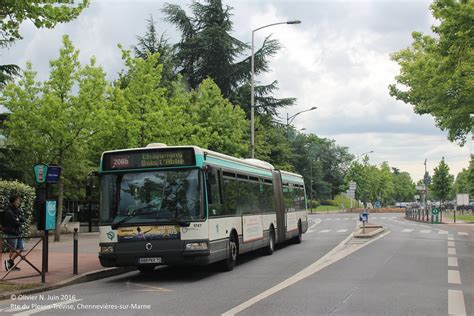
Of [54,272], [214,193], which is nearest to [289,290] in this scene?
[214,193]

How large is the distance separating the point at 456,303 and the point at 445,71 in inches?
476

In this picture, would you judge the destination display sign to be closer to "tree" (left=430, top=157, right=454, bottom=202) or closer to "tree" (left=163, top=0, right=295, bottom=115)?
"tree" (left=163, top=0, right=295, bottom=115)

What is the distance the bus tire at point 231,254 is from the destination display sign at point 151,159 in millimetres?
2659

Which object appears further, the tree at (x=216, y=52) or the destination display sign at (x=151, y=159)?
the tree at (x=216, y=52)

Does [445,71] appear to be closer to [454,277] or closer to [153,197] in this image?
[454,277]

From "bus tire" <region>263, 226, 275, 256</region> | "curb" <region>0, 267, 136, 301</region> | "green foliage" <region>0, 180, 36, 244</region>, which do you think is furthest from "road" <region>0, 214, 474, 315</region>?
"green foliage" <region>0, 180, 36, 244</region>

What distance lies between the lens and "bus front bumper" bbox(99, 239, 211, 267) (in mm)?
12273

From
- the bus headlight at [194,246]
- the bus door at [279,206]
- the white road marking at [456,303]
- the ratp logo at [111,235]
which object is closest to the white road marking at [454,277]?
the white road marking at [456,303]

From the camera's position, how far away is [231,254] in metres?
14.3

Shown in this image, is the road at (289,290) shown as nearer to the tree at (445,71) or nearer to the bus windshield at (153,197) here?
the bus windshield at (153,197)

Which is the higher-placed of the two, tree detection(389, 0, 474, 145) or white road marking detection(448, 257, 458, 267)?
tree detection(389, 0, 474, 145)

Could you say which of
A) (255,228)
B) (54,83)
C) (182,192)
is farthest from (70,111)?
(182,192)

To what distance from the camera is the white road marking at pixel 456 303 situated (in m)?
8.41

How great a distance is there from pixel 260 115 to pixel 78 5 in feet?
109
